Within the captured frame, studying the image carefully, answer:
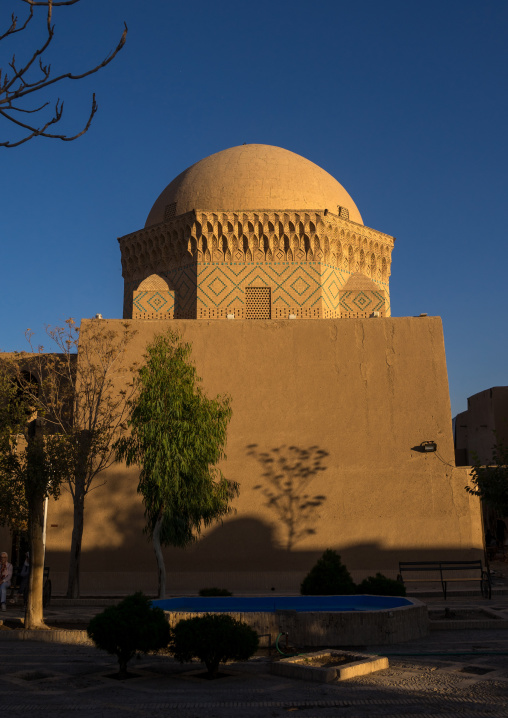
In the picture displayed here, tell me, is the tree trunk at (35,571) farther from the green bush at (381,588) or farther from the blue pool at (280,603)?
the green bush at (381,588)

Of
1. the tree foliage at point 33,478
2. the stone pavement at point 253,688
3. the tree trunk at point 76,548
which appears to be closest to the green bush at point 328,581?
the stone pavement at point 253,688

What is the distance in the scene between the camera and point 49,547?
1490cm

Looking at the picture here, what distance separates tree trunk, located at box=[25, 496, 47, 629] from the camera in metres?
9.28

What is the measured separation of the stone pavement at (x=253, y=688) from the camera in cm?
525

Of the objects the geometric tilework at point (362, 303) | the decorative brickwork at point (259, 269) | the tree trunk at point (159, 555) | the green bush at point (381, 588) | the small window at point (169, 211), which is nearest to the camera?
the green bush at point (381, 588)

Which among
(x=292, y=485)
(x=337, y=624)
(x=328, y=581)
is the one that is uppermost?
(x=292, y=485)

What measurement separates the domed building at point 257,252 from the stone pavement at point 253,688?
1144 centimetres

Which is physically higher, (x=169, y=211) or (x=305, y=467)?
(x=169, y=211)

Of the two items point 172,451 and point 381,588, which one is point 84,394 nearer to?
point 172,451

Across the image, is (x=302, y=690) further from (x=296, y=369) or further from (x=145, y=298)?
(x=145, y=298)

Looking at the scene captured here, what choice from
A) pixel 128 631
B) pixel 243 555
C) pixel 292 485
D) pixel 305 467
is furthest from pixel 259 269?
pixel 128 631

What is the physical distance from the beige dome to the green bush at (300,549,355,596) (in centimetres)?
1195

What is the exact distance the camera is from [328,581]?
10031mm

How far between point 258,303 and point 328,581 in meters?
10.0
